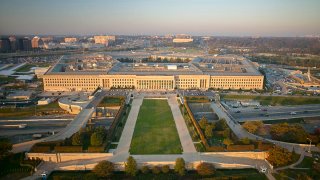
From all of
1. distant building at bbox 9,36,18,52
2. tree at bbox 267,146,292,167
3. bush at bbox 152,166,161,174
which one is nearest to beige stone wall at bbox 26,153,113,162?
bush at bbox 152,166,161,174

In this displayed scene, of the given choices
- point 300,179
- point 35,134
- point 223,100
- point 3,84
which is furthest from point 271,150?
point 3,84

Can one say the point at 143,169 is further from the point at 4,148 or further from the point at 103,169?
the point at 4,148

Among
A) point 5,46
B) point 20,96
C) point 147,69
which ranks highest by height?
point 5,46

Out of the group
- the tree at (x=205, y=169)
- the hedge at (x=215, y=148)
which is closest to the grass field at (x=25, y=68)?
the hedge at (x=215, y=148)

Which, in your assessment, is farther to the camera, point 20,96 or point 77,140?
point 20,96

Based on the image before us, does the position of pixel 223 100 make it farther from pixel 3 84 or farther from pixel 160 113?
pixel 3 84

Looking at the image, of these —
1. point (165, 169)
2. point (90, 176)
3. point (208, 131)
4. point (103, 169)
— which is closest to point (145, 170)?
point (165, 169)

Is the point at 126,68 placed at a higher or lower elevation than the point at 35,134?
higher
